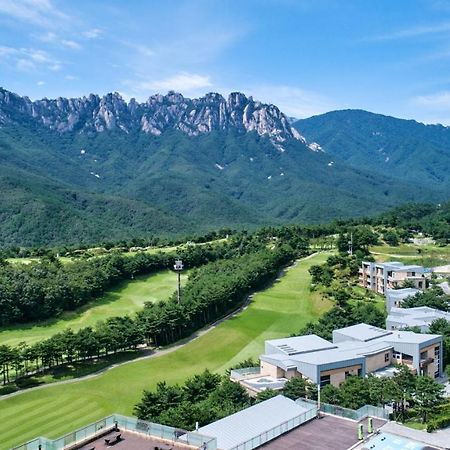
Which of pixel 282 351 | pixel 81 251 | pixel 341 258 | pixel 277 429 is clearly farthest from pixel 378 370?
pixel 81 251

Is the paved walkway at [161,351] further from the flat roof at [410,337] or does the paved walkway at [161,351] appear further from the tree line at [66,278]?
the flat roof at [410,337]

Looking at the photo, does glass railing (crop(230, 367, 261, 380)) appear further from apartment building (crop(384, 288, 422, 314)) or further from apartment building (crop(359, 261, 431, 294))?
apartment building (crop(359, 261, 431, 294))

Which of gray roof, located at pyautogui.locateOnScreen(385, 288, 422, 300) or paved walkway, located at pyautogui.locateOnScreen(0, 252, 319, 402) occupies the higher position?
gray roof, located at pyautogui.locateOnScreen(385, 288, 422, 300)

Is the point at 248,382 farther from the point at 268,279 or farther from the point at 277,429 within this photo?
the point at 268,279

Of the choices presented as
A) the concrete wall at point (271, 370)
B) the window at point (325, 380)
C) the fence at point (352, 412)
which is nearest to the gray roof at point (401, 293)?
the window at point (325, 380)

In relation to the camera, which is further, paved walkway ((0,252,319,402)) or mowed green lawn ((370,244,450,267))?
mowed green lawn ((370,244,450,267))

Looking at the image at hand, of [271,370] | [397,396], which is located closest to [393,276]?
[271,370]

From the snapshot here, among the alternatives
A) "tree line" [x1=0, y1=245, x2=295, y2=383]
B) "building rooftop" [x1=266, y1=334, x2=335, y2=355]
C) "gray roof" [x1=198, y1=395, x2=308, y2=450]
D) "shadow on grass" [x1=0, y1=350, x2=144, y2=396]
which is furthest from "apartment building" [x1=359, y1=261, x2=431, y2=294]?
"gray roof" [x1=198, y1=395, x2=308, y2=450]
